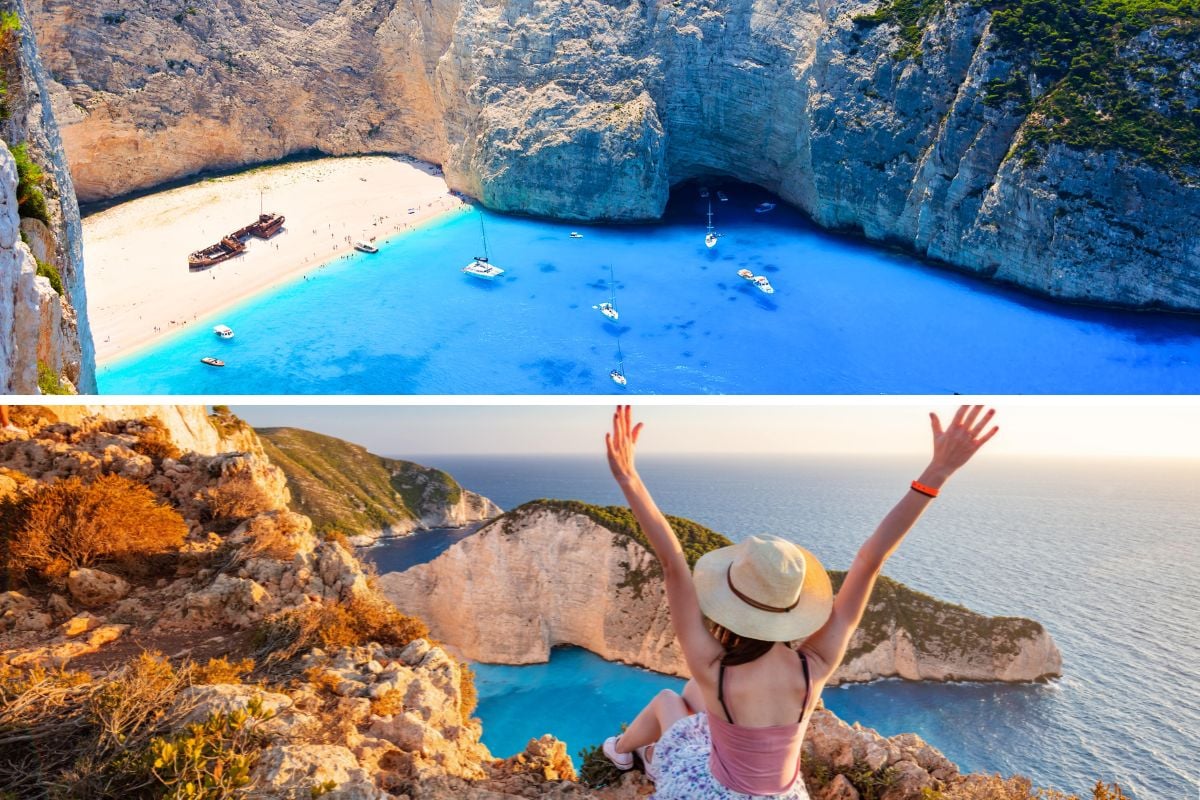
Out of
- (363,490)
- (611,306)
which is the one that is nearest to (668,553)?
(363,490)

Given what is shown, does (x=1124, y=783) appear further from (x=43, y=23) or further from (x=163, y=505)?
(x=43, y=23)

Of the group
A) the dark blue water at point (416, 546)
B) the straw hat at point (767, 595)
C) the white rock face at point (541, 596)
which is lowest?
the white rock face at point (541, 596)

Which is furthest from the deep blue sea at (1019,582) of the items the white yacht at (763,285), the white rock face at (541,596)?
the white yacht at (763,285)

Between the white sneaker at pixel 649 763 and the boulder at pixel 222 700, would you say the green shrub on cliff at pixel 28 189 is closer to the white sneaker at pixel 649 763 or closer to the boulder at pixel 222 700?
the boulder at pixel 222 700

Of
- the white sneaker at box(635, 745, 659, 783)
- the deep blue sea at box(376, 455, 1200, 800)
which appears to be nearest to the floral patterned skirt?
the white sneaker at box(635, 745, 659, 783)

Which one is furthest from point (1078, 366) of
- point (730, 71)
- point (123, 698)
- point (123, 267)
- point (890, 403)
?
point (123, 267)

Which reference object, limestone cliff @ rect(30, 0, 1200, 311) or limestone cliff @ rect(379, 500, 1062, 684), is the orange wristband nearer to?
limestone cliff @ rect(379, 500, 1062, 684)
